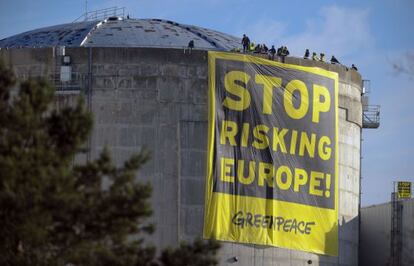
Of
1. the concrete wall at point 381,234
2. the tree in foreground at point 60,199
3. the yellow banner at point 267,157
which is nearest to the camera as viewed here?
the tree in foreground at point 60,199

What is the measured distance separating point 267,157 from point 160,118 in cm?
598

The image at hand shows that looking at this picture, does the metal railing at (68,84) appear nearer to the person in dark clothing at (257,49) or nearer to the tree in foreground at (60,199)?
the person in dark clothing at (257,49)

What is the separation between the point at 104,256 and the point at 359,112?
117ft

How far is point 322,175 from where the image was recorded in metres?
66.2

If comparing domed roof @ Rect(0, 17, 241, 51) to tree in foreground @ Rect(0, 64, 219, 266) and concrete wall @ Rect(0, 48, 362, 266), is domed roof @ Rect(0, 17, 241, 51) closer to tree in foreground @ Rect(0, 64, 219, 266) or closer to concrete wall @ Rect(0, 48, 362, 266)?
concrete wall @ Rect(0, 48, 362, 266)

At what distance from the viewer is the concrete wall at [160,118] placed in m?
62.7

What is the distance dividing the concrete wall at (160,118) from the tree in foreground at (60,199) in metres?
22.4

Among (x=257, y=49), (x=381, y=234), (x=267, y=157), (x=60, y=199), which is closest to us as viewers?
(x=60, y=199)

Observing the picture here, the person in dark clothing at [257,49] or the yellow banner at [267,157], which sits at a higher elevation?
the person in dark clothing at [257,49]

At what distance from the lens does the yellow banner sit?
6328cm

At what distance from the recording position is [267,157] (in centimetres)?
6406

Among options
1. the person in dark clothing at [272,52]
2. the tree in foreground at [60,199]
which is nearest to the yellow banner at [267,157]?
the person in dark clothing at [272,52]

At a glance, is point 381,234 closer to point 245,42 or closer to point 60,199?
point 245,42

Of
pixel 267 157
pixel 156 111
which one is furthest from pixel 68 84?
pixel 267 157
